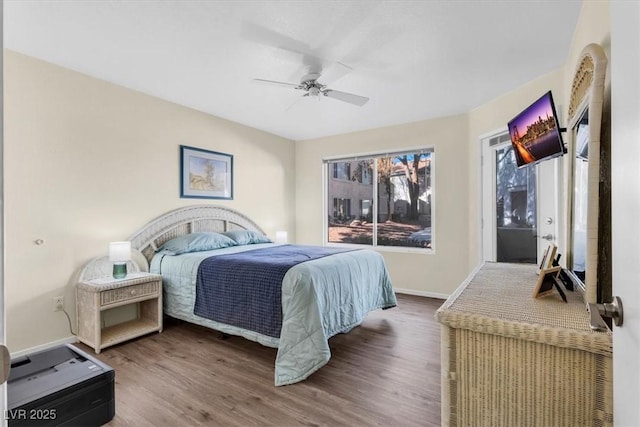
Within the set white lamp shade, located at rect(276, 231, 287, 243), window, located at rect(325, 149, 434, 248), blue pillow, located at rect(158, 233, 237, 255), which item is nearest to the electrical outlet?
blue pillow, located at rect(158, 233, 237, 255)

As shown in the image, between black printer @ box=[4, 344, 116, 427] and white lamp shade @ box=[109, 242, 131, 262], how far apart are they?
1.06 metres

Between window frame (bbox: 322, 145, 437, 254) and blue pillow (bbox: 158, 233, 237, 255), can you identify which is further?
window frame (bbox: 322, 145, 437, 254)

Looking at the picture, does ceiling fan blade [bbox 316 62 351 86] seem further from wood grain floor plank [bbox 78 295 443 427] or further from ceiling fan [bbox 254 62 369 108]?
wood grain floor plank [bbox 78 295 443 427]

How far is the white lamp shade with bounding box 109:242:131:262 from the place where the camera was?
2.90 m

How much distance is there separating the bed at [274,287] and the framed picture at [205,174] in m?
0.29

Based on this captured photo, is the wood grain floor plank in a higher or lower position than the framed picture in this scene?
lower

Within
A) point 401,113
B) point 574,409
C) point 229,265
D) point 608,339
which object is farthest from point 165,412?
point 401,113

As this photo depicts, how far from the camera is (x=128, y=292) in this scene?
289 centimetres

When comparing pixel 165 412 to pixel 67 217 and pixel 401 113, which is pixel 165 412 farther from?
pixel 401 113

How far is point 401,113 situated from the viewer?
419 centimetres

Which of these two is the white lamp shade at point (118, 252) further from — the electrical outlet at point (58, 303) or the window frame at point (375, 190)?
the window frame at point (375, 190)

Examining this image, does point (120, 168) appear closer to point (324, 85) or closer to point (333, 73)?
point (324, 85)

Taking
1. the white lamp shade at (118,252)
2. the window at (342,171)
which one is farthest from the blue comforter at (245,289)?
the window at (342,171)

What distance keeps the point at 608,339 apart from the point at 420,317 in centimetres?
279
